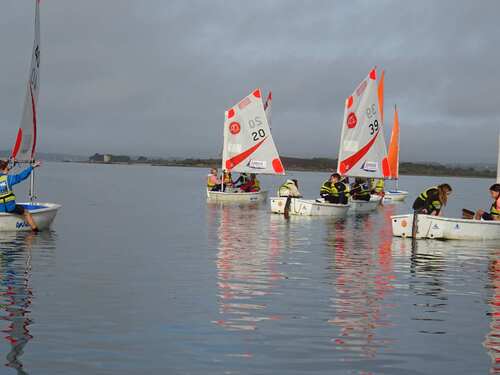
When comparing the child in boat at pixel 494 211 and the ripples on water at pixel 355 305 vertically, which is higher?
the child in boat at pixel 494 211

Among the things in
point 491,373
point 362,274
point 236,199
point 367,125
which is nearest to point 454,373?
point 491,373

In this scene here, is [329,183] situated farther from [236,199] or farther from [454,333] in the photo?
[454,333]

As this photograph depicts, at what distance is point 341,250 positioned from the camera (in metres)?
22.0

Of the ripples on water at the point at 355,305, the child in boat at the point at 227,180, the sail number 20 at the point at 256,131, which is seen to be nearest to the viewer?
the ripples on water at the point at 355,305

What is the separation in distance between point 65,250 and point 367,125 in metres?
23.0

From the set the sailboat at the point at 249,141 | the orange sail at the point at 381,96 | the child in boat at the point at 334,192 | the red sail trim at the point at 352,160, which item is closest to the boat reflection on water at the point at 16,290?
the child in boat at the point at 334,192

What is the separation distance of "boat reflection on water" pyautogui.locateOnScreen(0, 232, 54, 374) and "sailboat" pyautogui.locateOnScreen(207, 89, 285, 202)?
79.3 ft

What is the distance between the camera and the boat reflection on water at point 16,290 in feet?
32.5

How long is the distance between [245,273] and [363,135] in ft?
80.9

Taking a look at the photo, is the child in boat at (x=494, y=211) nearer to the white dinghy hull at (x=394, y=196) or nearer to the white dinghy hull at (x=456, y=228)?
the white dinghy hull at (x=456, y=228)

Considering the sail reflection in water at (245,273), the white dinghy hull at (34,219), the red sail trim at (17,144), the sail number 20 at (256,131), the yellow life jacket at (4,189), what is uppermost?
the sail number 20 at (256,131)

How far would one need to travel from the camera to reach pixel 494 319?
1229 cm

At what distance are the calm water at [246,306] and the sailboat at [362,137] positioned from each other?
Answer: 1594 centimetres

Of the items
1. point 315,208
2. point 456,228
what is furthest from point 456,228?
point 315,208
